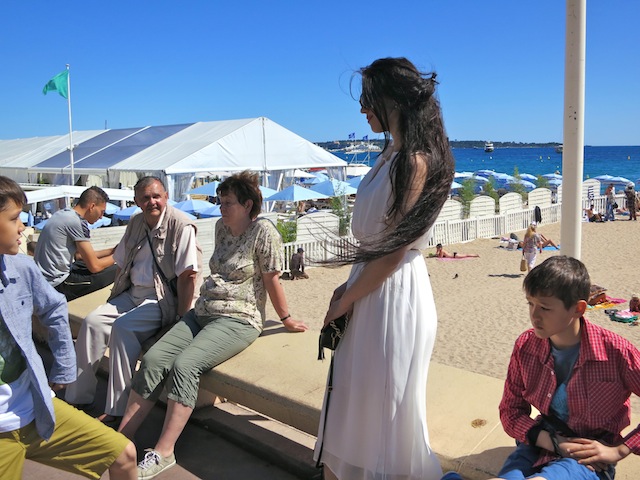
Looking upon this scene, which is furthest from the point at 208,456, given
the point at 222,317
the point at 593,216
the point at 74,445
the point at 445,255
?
the point at 593,216

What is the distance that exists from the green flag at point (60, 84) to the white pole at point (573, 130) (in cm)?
2080

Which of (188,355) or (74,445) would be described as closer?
(74,445)

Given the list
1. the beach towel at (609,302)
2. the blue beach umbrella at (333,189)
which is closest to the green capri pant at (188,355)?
the beach towel at (609,302)

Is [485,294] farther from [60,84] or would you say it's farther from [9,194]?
[60,84]

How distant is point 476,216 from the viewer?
2244cm

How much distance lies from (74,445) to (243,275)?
4.88 feet

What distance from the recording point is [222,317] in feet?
11.1

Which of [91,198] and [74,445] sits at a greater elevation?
[91,198]

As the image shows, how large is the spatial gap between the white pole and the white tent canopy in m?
22.0

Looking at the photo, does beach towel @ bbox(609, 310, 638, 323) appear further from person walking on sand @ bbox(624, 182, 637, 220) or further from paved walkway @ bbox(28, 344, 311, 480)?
person walking on sand @ bbox(624, 182, 637, 220)

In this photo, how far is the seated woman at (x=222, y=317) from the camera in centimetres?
301

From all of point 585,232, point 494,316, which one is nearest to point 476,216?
point 585,232

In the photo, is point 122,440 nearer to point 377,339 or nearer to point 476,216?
point 377,339

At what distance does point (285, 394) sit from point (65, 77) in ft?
72.3
